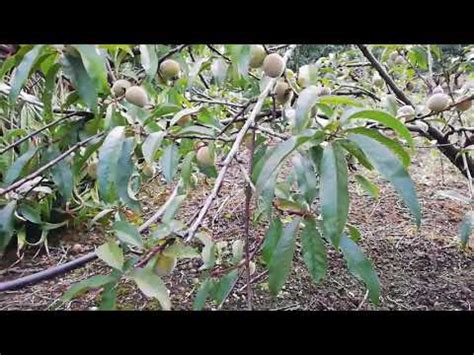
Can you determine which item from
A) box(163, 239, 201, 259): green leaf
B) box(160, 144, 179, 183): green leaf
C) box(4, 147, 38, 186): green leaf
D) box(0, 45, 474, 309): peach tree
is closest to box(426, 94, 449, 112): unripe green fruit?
box(0, 45, 474, 309): peach tree

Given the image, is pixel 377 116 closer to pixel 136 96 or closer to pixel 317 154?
pixel 317 154

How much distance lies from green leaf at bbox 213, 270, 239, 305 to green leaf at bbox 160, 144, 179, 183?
0.18 meters

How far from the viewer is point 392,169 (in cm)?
50

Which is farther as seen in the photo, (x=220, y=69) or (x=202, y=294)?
(x=220, y=69)

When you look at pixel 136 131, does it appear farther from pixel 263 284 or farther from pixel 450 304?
pixel 450 304

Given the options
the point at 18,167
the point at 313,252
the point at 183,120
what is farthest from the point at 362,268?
the point at 18,167

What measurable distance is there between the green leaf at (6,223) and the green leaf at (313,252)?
18.5 inches

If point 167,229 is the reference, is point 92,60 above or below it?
above

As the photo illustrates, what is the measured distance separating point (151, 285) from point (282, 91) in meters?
0.43

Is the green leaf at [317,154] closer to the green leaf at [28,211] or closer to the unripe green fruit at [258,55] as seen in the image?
the unripe green fruit at [258,55]

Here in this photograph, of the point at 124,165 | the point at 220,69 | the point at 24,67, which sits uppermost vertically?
the point at 220,69

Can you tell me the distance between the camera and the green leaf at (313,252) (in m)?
0.65

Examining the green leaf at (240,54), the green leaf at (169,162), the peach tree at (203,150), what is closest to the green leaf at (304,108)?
the peach tree at (203,150)
